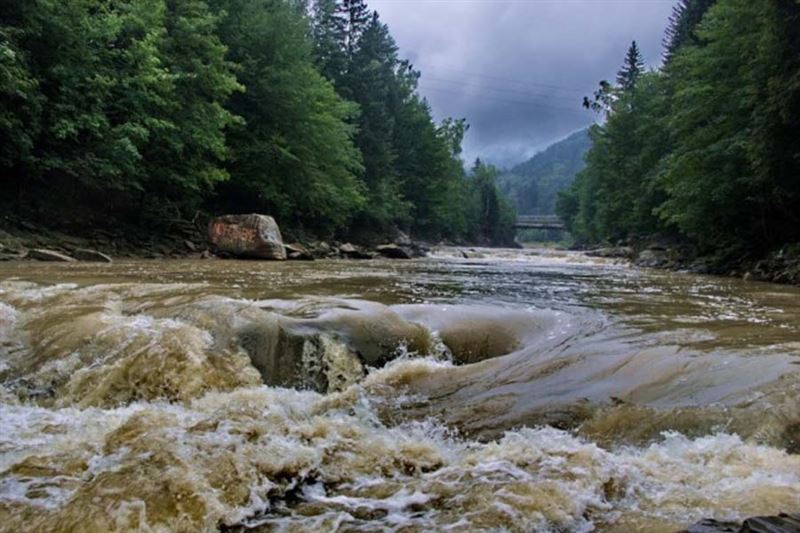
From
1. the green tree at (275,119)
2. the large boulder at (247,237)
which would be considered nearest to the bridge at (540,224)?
the green tree at (275,119)

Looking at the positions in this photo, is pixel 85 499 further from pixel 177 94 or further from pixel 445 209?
pixel 445 209

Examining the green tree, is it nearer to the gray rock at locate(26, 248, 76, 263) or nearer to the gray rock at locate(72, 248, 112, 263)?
the gray rock at locate(72, 248, 112, 263)

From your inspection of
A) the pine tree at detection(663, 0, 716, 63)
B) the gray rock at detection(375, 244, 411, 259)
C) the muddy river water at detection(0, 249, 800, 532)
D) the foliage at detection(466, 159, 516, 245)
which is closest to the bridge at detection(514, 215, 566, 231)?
the foliage at detection(466, 159, 516, 245)

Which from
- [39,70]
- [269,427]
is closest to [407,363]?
[269,427]

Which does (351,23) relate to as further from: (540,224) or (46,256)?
(540,224)

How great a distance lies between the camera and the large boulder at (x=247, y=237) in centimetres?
1695

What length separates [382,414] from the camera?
4.29 meters

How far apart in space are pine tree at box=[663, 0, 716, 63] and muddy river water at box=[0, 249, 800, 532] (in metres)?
31.6

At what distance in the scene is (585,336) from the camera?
18.4ft

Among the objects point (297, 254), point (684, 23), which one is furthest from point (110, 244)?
point (684, 23)

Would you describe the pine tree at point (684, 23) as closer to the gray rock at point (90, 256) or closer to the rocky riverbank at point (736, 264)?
the rocky riverbank at point (736, 264)

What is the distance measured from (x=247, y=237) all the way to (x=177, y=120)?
159 inches

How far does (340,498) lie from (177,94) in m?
16.6

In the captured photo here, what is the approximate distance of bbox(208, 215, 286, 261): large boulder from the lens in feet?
55.6
